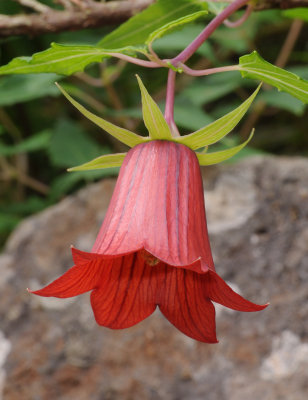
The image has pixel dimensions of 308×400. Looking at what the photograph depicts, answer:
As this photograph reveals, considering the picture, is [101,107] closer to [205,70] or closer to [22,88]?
Answer: [22,88]

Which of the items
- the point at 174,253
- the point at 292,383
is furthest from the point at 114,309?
the point at 292,383

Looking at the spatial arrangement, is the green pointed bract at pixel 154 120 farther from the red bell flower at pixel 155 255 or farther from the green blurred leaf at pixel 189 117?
the green blurred leaf at pixel 189 117

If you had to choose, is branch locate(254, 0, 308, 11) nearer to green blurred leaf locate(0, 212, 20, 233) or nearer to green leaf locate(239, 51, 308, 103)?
green leaf locate(239, 51, 308, 103)

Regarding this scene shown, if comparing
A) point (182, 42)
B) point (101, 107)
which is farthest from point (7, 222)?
point (182, 42)

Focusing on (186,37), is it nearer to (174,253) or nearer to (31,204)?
(31,204)

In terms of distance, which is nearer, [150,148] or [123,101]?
[150,148]

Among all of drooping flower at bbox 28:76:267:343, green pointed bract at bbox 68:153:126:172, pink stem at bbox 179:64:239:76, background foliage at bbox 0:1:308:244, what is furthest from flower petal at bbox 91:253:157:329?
background foliage at bbox 0:1:308:244
